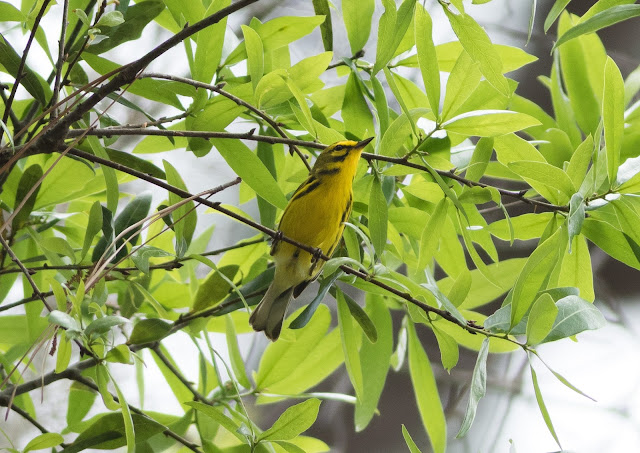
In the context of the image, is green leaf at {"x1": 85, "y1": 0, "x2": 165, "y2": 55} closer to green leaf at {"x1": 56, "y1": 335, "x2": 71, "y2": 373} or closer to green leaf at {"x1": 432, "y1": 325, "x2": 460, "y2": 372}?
green leaf at {"x1": 56, "y1": 335, "x2": 71, "y2": 373}

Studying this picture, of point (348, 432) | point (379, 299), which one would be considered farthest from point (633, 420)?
point (379, 299)

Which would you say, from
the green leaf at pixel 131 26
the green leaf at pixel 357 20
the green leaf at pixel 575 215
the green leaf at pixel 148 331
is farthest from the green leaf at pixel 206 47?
the green leaf at pixel 575 215

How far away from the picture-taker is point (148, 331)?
25.9 inches

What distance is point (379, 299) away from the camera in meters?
0.77

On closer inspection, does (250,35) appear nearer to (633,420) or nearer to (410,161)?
(410,161)

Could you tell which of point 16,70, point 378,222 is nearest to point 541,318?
point 378,222

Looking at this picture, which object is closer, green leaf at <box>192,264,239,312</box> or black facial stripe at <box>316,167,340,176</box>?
green leaf at <box>192,264,239,312</box>

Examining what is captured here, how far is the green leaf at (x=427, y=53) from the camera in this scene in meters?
0.56

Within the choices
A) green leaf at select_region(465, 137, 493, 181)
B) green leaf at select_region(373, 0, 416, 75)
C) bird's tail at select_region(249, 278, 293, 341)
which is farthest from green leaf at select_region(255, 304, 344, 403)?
green leaf at select_region(373, 0, 416, 75)

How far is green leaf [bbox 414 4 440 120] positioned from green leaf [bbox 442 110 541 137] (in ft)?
0.08

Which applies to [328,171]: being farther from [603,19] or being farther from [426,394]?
[603,19]

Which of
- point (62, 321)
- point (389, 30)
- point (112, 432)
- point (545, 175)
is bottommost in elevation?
point (112, 432)

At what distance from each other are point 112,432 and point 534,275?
15.9 inches

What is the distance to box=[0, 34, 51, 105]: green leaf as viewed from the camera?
1.89 ft
